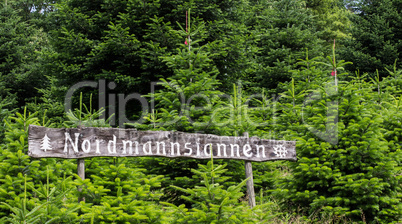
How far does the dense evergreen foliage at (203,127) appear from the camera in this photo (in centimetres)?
421

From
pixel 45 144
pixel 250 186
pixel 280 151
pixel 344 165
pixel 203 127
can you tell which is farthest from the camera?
pixel 203 127

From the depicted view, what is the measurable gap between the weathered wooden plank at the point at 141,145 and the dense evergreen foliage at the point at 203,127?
0.31 metres

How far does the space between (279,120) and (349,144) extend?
1823 mm

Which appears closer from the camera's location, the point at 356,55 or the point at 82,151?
the point at 82,151

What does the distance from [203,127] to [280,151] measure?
1.39 m

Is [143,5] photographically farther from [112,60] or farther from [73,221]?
[73,221]

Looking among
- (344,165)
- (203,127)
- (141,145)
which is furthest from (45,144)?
(344,165)

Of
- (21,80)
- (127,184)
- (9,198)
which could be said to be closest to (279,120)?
(127,184)

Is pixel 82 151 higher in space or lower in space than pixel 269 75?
lower

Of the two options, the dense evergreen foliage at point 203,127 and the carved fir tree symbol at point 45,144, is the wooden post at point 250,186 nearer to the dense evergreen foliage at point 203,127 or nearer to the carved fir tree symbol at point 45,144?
the dense evergreen foliage at point 203,127

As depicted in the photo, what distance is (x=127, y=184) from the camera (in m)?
4.40

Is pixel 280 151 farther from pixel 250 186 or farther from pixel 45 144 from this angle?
pixel 45 144

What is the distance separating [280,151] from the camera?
5559 millimetres

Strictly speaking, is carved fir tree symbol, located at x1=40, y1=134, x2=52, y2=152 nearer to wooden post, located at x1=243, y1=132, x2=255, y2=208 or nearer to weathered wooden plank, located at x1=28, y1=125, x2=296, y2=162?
weathered wooden plank, located at x1=28, y1=125, x2=296, y2=162
